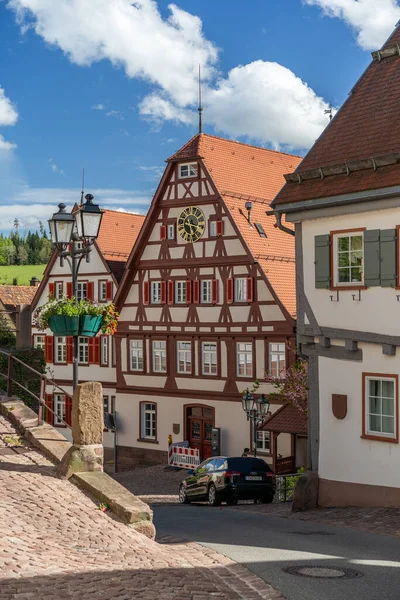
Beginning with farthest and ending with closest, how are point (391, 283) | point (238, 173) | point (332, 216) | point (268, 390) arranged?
point (238, 173) → point (268, 390) → point (332, 216) → point (391, 283)

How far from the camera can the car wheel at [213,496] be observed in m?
22.8

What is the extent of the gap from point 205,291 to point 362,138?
59.2 feet

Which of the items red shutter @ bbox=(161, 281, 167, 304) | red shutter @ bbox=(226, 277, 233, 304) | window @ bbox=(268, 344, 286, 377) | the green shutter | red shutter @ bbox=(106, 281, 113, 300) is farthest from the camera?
red shutter @ bbox=(106, 281, 113, 300)

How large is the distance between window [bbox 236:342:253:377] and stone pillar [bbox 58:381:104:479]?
72.9 feet

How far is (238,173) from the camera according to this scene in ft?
122

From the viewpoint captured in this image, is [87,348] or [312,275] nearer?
[312,275]

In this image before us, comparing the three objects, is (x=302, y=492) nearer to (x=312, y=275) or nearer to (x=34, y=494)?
(x=312, y=275)

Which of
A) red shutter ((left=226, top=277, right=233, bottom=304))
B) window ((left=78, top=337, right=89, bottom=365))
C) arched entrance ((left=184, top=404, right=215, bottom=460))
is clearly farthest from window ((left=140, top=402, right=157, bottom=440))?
A: red shutter ((left=226, top=277, right=233, bottom=304))

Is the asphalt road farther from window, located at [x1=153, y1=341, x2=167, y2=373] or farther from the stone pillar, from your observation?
window, located at [x1=153, y1=341, x2=167, y2=373]

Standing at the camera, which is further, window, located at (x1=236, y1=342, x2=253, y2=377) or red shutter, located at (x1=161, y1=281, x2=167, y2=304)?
red shutter, located at (x1=161, y1=281, x2=167, y2=304)

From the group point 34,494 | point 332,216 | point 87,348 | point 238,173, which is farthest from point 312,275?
point 87,348

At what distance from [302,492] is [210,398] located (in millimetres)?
17294

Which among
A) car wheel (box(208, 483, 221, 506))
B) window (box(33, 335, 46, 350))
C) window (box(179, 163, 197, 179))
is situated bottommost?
car wheel (box(208, 483, 221, 506))

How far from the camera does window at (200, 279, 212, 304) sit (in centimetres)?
3656
